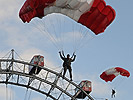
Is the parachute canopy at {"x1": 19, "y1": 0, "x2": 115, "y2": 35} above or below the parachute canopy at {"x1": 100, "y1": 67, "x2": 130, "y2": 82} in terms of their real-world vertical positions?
above

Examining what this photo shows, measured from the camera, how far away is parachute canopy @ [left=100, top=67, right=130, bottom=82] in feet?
108

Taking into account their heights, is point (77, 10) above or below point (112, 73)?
above

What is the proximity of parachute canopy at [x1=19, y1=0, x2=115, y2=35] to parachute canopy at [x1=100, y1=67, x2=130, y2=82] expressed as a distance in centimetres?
555

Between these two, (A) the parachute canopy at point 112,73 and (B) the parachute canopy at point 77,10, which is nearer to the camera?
(B) the parachute canopy at point 77,10

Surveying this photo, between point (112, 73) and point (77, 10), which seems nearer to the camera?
point (77, 10)

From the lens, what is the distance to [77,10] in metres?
27.8

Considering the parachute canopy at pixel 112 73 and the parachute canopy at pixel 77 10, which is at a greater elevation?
the parachute canopy at pixel 77 10

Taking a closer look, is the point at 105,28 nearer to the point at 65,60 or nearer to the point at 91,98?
the point at 65,60

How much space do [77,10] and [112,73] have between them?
24.1 feet

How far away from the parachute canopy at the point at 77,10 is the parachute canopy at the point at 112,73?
5.55 m

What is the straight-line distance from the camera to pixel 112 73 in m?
33.2

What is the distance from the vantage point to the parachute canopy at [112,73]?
108 feet

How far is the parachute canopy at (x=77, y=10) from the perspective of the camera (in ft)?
89.2

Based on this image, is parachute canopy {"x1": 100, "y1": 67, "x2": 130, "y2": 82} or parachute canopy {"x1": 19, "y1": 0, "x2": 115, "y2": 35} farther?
parachute canopy {"x1": 100, "y1": 67, "x2": 130, "y2": 82}
